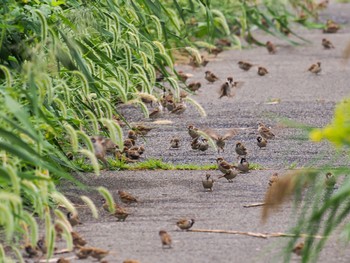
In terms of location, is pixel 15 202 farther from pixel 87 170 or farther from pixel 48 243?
pixel 87 170

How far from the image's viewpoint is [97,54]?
24.4 feet

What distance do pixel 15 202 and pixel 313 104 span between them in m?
5.73

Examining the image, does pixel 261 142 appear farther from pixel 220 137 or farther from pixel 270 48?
pixel 270 48

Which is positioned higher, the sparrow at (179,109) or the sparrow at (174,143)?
the sparrow at (174,143)

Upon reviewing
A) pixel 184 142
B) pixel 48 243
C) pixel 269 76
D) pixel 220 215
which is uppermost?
pixel 48 243

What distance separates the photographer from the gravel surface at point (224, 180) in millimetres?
5684

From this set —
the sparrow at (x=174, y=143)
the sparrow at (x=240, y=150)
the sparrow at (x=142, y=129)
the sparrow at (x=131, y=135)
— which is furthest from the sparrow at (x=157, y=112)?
the sparrow at (x=240, y=150)

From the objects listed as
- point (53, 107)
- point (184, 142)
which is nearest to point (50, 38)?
point (53, 107)

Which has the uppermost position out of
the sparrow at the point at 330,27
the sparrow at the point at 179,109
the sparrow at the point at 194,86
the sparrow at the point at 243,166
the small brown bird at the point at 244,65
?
the sparrow at the point at 243,166

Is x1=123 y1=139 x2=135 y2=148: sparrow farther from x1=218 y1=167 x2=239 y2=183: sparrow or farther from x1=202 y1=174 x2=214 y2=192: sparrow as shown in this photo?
x1=202 y1=174 x2=214 y2=192: sparrow

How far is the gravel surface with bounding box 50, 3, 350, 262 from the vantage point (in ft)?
18.6

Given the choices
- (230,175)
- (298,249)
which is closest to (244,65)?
(230,175)

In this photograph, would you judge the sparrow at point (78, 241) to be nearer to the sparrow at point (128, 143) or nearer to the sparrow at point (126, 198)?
the sparrow at point (126, 198)

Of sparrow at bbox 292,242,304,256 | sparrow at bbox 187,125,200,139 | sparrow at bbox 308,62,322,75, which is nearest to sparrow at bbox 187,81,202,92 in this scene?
sparrow at bbox 308,62,322,75
